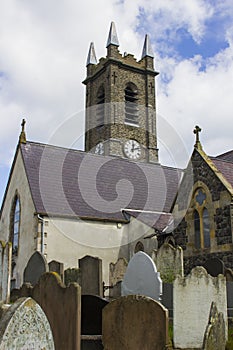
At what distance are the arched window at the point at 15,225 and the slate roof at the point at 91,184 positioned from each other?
6.85 ft

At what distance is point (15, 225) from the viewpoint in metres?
23.2

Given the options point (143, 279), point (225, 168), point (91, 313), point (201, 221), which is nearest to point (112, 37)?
point (225, 168)

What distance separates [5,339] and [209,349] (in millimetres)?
4641

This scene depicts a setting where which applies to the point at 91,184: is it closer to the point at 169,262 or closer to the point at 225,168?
the point at 225,168

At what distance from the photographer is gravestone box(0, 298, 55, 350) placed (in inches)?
136

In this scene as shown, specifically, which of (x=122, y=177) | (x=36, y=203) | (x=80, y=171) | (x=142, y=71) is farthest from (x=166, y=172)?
(x=142, y=71)

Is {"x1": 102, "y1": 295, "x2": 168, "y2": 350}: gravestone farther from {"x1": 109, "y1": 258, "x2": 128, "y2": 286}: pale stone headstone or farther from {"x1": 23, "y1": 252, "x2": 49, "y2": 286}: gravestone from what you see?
{"x1": 109, "y1": 258, "x2": 128, "y2": 286}: pale stone headstone

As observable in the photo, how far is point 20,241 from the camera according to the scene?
2208 cm


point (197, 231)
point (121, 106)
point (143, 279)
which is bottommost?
point (143, 279)

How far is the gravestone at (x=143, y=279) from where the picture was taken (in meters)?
9.38

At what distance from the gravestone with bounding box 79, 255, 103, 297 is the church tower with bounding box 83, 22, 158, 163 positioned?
28311 mm

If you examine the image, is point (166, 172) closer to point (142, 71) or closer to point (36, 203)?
point (36, 203)

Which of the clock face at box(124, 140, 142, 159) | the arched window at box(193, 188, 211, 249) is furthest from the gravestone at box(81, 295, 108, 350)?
A: the clock face at box(124, 140, 142, 159)

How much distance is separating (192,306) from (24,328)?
19.1 ft
